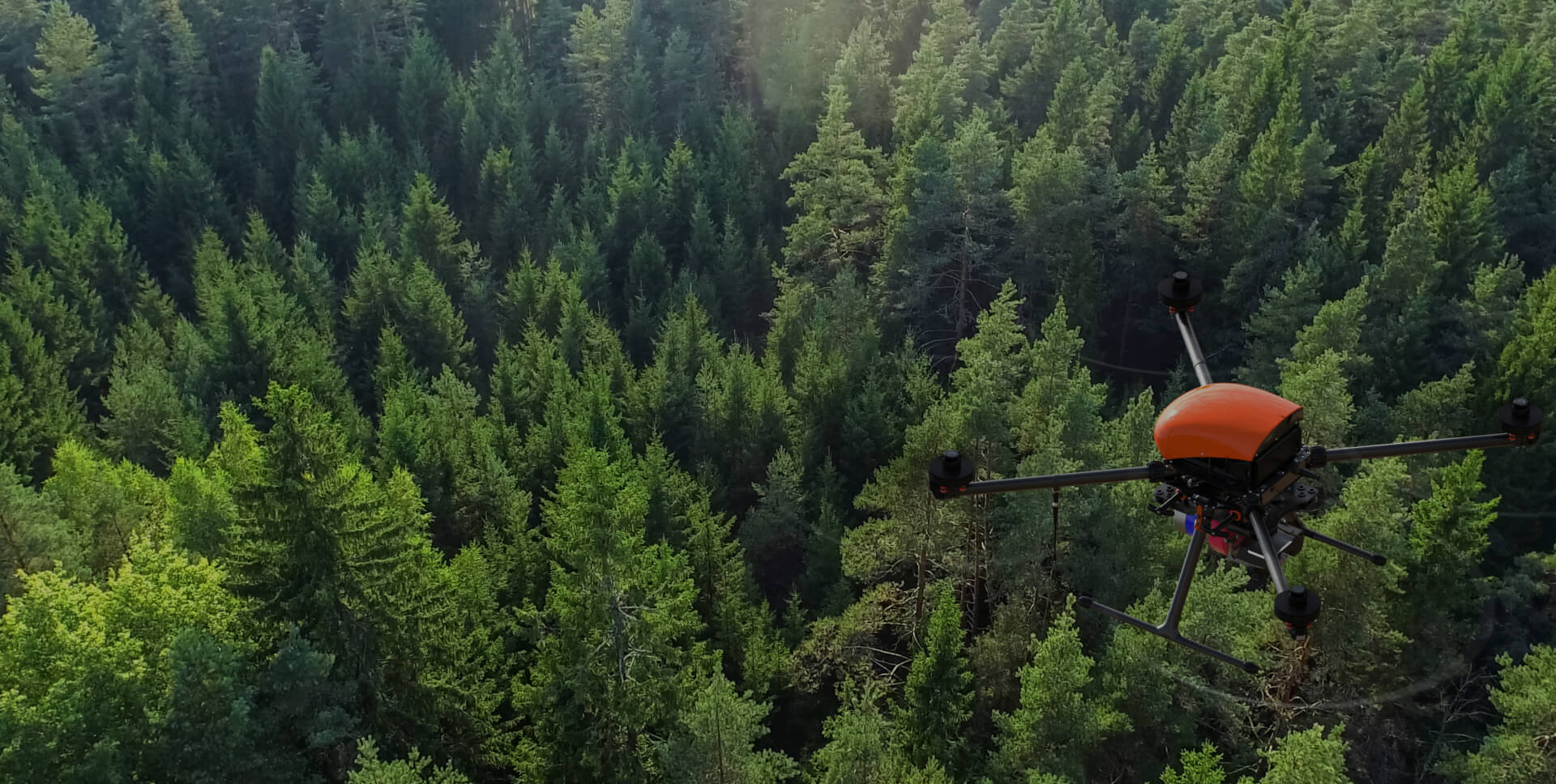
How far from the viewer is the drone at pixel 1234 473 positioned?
334 inches

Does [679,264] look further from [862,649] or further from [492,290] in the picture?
[862,649]

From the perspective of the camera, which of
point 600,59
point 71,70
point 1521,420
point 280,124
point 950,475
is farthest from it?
point 600,59

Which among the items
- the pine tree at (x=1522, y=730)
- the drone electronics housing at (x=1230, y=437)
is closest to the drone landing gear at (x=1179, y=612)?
the drone electronics housing at (x=1230, y=437)

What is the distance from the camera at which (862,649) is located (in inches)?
1281

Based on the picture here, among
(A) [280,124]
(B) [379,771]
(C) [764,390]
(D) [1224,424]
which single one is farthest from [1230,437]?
(A) [280,124]

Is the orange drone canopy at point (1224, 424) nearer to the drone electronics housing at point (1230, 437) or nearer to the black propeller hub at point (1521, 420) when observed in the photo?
the drone electronics housing at point (1230, 437)

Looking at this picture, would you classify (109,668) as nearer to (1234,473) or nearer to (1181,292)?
(1181,292)

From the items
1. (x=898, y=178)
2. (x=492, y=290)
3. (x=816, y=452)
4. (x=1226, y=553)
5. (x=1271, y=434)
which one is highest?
(x=1271, y=434)

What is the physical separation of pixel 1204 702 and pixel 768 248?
38.3m

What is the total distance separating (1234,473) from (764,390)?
109 feet

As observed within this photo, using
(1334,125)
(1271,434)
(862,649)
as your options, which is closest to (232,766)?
(862,649)

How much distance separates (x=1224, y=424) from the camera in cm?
907

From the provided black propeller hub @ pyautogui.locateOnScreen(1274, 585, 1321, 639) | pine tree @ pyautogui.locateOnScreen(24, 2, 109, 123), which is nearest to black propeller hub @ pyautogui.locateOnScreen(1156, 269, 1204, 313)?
A: black propeller hub @ pyautogui.locateOnScreen(1274, 585, 1321, 639)

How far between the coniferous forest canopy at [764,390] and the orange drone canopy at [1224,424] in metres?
14.8
